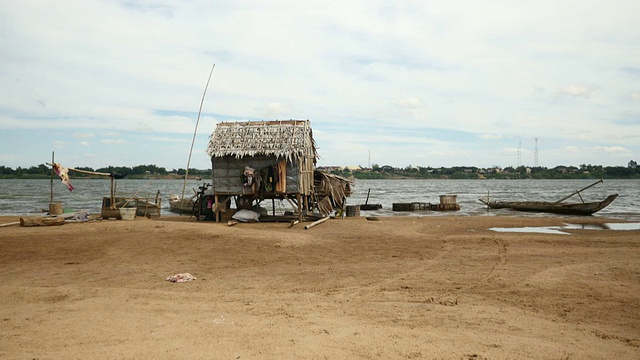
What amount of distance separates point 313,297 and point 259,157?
41.9ft

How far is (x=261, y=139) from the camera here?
21.0 metres

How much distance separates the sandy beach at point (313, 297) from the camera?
6.27 meters

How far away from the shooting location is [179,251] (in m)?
13.9

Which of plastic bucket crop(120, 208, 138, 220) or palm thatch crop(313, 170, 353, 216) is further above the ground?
palm thatch crop(313, 170, 353, 216)

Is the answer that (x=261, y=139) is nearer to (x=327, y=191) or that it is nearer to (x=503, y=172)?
(x=327, y=191)

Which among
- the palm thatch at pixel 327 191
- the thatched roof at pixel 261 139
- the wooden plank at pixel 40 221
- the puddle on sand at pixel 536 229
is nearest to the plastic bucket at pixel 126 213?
the wooden plank at pixel 40 221

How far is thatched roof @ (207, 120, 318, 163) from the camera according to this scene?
20.7 m

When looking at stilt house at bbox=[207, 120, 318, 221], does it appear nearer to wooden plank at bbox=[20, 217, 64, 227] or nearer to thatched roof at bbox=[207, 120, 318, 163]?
thatched roof at bbox=[207, 120, 318, 163]

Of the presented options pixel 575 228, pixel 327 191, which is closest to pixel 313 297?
pixel 327 191

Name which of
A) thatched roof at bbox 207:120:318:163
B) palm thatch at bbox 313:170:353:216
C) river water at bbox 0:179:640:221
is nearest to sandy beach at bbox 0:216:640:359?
thatched roof at bbox 207:120:318:163

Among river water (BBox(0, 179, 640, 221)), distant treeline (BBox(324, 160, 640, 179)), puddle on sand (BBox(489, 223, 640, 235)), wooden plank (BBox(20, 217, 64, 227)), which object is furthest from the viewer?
distant treeline (BBox(324, 160, 640, 179))

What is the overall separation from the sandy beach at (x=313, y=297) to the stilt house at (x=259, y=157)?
495cm

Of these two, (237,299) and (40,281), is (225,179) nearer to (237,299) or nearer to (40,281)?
(40,281)

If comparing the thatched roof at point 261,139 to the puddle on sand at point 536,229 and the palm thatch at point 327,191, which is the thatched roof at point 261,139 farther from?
the puddle on sand at point 536,229
